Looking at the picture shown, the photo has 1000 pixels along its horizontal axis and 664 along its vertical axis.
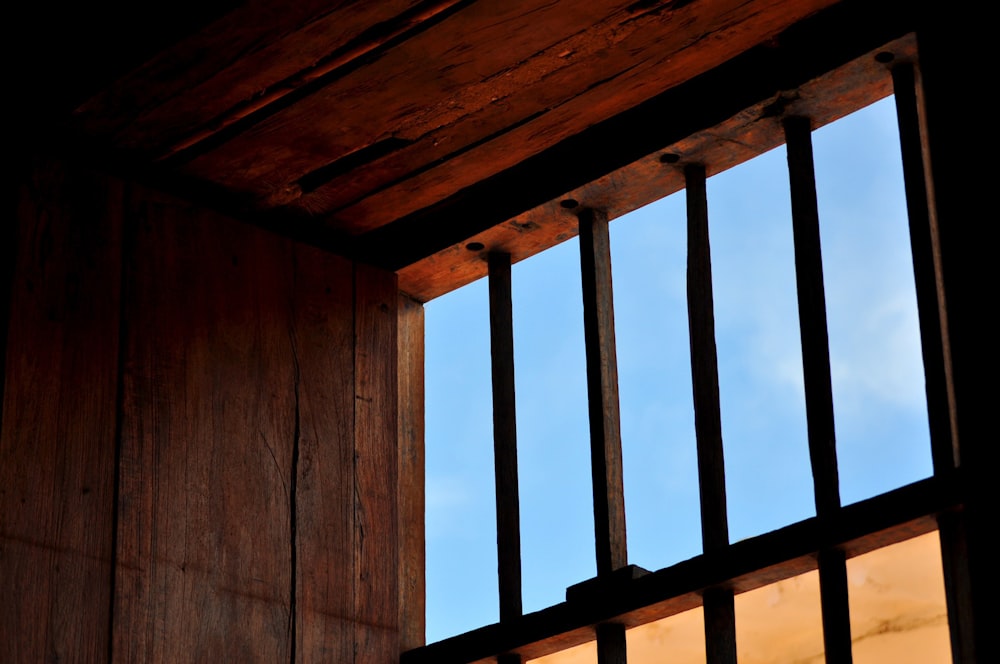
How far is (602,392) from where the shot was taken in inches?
122

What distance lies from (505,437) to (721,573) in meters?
0.70

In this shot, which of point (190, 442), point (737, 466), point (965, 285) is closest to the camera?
point (965, 285)

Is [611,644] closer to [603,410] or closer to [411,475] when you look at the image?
[603,410]

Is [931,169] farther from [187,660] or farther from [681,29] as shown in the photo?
[187,660]

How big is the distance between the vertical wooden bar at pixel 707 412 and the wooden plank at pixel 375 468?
0.77 metres

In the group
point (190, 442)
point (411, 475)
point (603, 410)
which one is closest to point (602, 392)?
point (603, 410)

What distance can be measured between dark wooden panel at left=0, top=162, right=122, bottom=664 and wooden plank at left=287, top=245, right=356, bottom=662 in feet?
1.44

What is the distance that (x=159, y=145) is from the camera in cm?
308

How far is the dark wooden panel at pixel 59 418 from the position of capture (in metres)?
2.71

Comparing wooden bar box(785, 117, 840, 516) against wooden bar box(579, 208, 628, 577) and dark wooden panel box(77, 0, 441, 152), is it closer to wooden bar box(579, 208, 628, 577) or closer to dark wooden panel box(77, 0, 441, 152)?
wooden bar box(579, 208, 628, 577)

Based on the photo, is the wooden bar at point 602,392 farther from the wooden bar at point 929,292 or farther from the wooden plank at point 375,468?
the wooden bar at point 929,292

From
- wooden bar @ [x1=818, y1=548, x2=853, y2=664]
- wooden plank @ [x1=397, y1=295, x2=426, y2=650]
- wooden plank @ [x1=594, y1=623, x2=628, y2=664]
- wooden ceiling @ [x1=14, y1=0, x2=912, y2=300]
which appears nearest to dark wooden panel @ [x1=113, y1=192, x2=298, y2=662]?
wooden ceiling @ [x1=14, y1=0, x2=912, y2=300]

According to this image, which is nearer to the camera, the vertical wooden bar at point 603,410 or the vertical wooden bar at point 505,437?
the vertical wooden bar at point 603,410

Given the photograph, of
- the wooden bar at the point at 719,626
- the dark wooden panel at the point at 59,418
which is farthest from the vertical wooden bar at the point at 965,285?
the dark wooden panel at the point at 59,418
